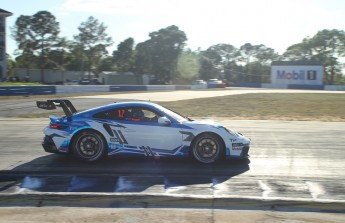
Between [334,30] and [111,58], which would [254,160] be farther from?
[334,30]

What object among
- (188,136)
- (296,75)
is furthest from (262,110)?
(296,75)

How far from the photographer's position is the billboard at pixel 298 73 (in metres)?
76.8

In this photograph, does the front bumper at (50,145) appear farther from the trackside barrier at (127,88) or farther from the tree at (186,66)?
the tree at (186,66)

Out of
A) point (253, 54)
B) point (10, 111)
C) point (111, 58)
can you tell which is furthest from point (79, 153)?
point (253, 54)

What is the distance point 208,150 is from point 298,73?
7282 centimetres

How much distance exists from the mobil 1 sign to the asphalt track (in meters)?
69.7

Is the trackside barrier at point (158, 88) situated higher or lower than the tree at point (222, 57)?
lower

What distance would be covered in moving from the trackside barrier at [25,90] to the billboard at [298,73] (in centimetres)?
5162

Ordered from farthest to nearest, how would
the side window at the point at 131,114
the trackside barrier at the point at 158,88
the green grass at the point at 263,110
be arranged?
the trackside barrier at the point at 158,88
the green grass at the point at 263,110
the side window at the point at 131,114

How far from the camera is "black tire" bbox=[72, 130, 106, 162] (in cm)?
860

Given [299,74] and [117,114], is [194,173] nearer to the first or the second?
[117,114]

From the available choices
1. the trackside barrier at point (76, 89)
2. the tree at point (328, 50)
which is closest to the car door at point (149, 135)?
the trackside barrier at point (76, 89)

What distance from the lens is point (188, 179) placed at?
7.24 metres

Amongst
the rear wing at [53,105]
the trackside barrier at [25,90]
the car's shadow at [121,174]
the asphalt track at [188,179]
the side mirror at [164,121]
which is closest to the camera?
the asphalt track at [188,179]
